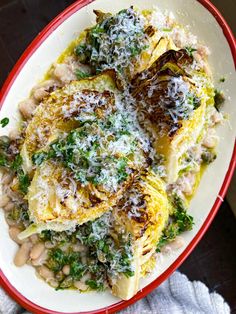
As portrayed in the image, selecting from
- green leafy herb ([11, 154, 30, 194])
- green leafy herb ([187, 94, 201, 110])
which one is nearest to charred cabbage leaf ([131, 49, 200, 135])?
green leafy herb ([187, 94, 201, 110])

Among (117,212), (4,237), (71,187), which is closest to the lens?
(71,187)

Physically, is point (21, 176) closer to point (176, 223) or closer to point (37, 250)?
point (37, 250)

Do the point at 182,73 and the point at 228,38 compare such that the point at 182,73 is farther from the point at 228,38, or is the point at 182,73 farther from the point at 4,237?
the point at 4,237

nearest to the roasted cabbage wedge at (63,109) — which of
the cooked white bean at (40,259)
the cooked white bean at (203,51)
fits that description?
the cooked white bean at (40,259)

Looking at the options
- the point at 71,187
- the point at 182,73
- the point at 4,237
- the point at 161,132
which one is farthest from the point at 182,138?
the point at 4,237

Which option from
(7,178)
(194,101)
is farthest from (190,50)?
(7,178)

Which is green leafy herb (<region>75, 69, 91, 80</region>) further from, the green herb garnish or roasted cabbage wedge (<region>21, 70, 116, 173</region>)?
the green herb garnish
